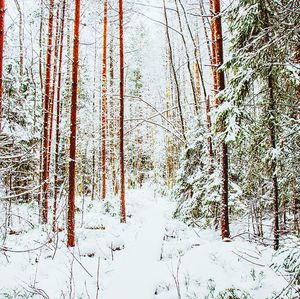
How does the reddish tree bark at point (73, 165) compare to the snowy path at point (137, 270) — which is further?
the reddish tree bark at point (73, 165)

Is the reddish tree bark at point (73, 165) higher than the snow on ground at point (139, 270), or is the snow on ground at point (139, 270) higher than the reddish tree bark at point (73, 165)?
the reddish tree bark at point (73, 165)

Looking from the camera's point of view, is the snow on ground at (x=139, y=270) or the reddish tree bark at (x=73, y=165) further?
the reddish tree bark at (x=73, y=165)

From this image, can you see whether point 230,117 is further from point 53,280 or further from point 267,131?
point 53,280

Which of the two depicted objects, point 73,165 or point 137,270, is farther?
point 73,165

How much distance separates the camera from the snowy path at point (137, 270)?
16.5ft

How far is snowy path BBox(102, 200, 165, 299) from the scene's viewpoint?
16.5 ft

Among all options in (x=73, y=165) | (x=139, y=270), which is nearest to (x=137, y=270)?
(x=139, y=270)

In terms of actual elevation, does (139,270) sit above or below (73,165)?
below

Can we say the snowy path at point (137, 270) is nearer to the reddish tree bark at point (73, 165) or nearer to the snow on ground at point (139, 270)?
the snow on ground at point (139, 270)

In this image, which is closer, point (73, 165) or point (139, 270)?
point (139, 270)

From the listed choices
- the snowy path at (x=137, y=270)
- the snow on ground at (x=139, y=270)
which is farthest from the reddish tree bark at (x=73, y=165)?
the snowy path at (x=137, y=270)

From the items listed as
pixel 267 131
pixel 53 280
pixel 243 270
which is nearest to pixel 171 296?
pixel 243 270

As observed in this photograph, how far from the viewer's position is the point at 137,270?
614cm

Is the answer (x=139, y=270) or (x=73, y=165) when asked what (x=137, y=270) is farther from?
(x=73, y=165)
